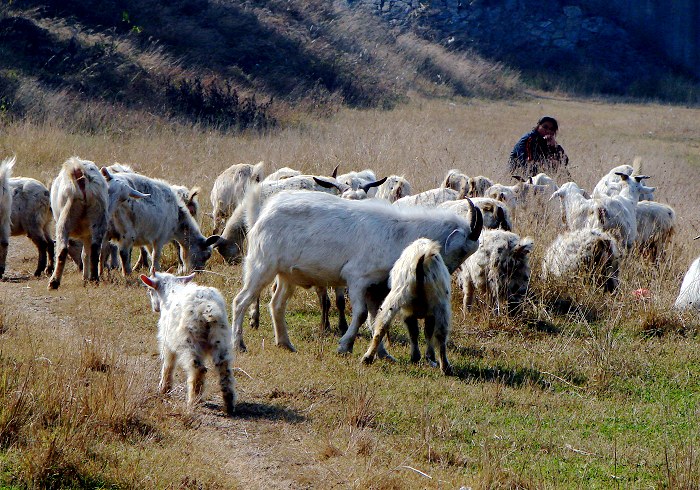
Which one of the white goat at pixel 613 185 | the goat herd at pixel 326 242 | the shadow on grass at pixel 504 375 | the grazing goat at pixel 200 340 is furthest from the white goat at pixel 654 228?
the grazing goat at pixel 200 340

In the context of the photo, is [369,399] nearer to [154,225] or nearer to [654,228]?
[154,225]

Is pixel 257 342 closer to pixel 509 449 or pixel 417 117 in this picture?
pixel 509 449

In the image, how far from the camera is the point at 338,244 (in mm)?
8664

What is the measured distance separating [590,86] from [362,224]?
3773cm

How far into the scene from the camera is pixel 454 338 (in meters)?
9.72

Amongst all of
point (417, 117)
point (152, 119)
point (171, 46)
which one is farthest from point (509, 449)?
point (171, 46)

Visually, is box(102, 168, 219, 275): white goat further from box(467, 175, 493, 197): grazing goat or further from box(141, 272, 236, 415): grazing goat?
box(141, 272, 236, 415): grazing goat

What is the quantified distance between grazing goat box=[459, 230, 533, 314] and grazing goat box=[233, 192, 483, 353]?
1.17 m

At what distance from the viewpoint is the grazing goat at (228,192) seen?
567 inches

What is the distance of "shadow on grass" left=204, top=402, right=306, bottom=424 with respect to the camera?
6.76 meters

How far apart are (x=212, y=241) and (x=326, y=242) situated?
170 inches

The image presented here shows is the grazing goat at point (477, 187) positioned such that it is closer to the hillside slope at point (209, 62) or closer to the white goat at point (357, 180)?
the white goat at point (357, 180)

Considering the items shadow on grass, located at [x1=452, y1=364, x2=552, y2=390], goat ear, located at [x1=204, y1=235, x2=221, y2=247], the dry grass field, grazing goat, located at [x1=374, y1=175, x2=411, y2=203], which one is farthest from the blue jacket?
shadow on grass, located at [x1=452, y1=364, x2=552, y2=390]

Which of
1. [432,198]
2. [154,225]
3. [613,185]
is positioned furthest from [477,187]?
[154,225]
